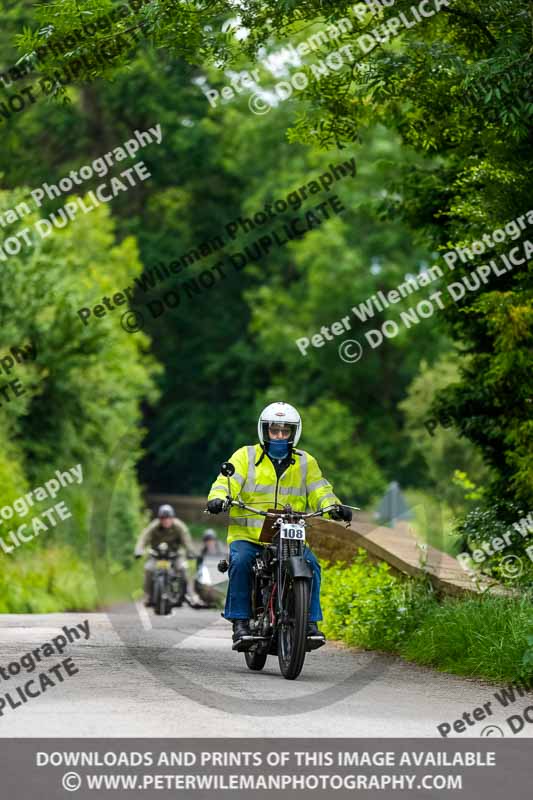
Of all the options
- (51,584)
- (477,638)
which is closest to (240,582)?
(477,638)

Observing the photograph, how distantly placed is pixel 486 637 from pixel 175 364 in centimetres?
4952

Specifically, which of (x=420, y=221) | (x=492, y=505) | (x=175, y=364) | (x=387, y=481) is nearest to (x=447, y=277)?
(x=420, y=221)

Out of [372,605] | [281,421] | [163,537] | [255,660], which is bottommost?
[372,605]

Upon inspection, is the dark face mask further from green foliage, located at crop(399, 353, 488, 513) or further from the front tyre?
green foliage, located at crop(399, 353, 488, 513)

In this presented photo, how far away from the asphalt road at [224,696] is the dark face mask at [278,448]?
1604mm

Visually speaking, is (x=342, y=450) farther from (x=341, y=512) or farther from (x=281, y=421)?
(x=341, y=512)

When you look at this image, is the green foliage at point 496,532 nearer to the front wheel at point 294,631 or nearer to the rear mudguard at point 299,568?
the front wheel at point 294,631

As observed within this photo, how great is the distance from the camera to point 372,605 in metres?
13.6

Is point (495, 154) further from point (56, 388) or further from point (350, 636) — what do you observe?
point (56, 388)

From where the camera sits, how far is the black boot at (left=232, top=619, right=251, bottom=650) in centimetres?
1102

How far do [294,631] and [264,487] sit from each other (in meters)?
1.26

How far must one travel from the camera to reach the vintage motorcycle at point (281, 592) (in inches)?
410

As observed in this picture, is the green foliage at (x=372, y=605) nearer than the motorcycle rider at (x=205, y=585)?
Yes

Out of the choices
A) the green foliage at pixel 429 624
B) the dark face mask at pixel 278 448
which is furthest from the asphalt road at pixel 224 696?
the dark face mask at pixel 278 448
